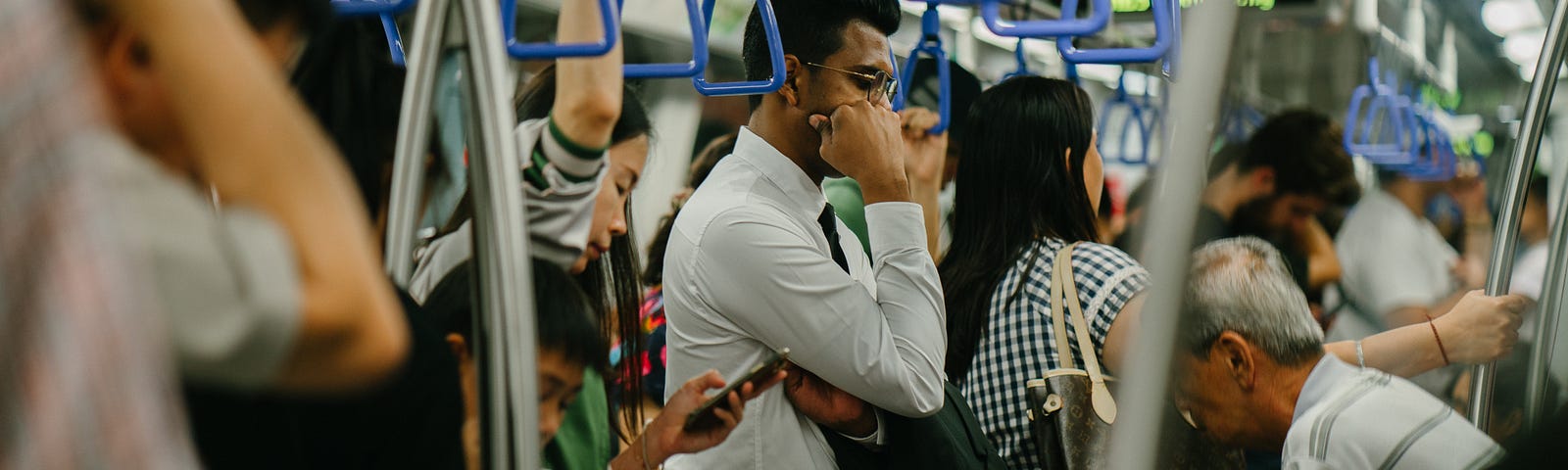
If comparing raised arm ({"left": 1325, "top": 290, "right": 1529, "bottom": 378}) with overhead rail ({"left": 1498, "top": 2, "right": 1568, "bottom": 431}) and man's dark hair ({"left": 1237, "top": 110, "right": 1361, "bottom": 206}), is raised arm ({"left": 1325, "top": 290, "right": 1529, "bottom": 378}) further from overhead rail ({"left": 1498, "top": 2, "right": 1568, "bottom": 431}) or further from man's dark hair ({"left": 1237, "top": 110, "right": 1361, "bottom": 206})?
man's dark hair ({"left": 1237, "top": 110, "right": 1361, "bottom": 206})

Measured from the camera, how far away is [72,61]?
69 centimetres

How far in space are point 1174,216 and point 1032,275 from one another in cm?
118

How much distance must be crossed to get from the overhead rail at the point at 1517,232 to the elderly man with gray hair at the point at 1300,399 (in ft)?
0.59

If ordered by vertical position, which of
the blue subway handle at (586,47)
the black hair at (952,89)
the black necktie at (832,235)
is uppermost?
the blue subway handle at (586,47)

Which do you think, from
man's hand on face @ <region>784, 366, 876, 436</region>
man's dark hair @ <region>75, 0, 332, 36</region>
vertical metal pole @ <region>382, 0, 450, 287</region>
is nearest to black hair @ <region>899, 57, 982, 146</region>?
man's hand on face @ <region>784, 366, 876, 436</region>

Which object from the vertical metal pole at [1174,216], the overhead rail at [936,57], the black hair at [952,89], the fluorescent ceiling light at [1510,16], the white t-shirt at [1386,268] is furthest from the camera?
the black hair at [952,89]

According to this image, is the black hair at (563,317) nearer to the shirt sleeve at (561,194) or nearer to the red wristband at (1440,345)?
the shirt sleeve at (561,194)

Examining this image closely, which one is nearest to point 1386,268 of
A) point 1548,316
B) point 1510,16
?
point 1510,16

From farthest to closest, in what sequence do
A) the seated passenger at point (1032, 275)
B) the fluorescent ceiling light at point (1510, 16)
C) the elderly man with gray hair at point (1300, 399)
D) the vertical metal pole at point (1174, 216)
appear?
the fluorescent ceiling light at point (1510, 16), the seated passenger at point (1032, 275), the elderly man with gray hair at point (1300, 399), the vertical metal pole at point (1174, 216)

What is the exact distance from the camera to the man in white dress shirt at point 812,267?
1.92m

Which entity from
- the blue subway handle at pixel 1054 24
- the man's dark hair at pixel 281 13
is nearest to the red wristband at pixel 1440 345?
the blue subway handle at pixel 1054 24

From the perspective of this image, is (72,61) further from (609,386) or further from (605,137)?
(609,386)

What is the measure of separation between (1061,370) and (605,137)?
0.87 m

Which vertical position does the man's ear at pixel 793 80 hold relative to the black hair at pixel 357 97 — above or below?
below
